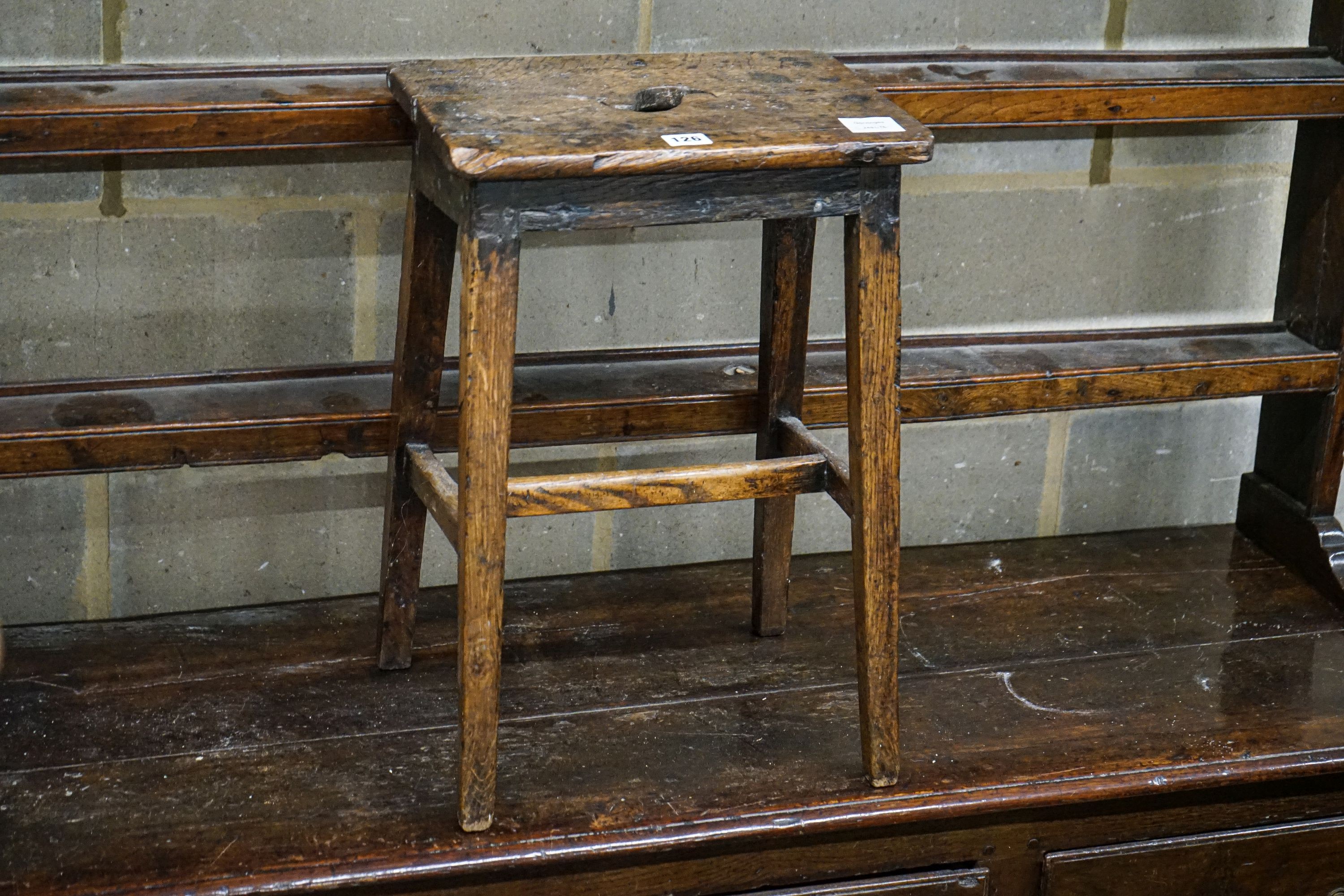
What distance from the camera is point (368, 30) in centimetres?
208

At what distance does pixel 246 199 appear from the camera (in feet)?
6.93

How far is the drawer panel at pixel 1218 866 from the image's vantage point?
6.38ft

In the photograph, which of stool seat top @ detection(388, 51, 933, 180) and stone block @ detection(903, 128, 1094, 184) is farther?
stone block @ detection(903, 128, 1094, 184)

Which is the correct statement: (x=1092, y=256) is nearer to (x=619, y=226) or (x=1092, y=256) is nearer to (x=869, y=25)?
(x=869, y=25)

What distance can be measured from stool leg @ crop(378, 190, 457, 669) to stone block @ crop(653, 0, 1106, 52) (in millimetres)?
538

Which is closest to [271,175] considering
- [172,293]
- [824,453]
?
[172,293]

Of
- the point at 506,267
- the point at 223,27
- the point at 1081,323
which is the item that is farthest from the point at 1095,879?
the point at 223,27

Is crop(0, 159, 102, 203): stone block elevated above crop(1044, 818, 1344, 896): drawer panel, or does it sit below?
above

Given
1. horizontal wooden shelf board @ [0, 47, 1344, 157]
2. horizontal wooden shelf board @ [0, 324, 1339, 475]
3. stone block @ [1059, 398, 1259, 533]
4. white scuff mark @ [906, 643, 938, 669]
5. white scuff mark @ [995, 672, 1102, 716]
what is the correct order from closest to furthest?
horizontal wooden shelf board @ [0, 47, 1344, 157]
horizontal wooden shelf board @ [0, 324, 1339, 475]
white scuff mark @ [995, 672, 1102, 716]
white scuff mark @ [906, 643, 938, 669]
stone block @ [1059, 398, 1259, 533]

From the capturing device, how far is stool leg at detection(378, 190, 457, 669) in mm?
1841

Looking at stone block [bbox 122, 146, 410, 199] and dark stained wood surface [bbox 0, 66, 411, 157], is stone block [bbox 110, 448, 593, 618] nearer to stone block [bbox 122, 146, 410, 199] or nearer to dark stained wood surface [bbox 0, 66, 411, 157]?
stone block [bbox 122, 146, 410, 199]

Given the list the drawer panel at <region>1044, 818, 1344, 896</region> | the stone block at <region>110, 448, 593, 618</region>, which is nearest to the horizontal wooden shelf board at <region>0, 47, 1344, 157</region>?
the stone block at <region>110, 448, 593, 618</region>

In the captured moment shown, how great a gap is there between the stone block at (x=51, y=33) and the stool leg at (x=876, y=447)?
103 cm

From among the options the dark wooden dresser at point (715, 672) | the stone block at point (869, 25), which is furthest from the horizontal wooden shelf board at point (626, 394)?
the stone block at point (869, 25)
